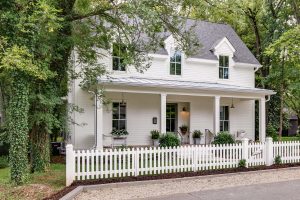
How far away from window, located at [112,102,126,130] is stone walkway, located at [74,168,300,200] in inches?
316

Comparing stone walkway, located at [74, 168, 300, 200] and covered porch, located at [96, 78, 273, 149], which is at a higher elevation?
covered porch, located at [96, 78, 273, 149]

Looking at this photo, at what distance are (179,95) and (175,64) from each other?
190 centimetres

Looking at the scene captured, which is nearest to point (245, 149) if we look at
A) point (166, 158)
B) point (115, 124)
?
point (166, 158)

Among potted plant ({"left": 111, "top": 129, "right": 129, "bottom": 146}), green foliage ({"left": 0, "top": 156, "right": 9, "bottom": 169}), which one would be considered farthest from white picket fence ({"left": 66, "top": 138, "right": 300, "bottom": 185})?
potted plant ({"left": 111, "top": 129, "right": 129, "bottom": 146})

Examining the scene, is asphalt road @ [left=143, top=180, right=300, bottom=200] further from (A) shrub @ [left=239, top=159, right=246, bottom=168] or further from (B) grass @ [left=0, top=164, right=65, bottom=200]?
(B) grass @ [left=0, top=164, right=65, bottom=200]

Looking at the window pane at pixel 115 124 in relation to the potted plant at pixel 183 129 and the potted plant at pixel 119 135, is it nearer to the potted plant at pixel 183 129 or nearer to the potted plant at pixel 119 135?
the potted plant at pixel 119 135

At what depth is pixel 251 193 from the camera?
8.74 meters

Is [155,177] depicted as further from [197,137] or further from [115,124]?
[197,137]

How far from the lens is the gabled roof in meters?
20.9

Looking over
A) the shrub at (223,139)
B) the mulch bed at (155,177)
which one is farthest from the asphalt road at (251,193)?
the shrub at (223,139)

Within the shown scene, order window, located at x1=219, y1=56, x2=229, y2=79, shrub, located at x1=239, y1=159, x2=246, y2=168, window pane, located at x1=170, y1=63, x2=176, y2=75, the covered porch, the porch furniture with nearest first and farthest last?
shrub, located at x1=239, y1=159, x2=246, y2=168 → the covered porch → window pane, located at x1=170, y1=63, x2=176, y2=75 → the porch furniture → window, located at x1=219, y1=56, x2=229, y2=79

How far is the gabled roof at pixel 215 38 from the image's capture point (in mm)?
20938

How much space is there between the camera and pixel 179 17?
37.9 feet

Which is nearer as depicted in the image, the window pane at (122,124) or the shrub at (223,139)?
the shrub at (223,139)
